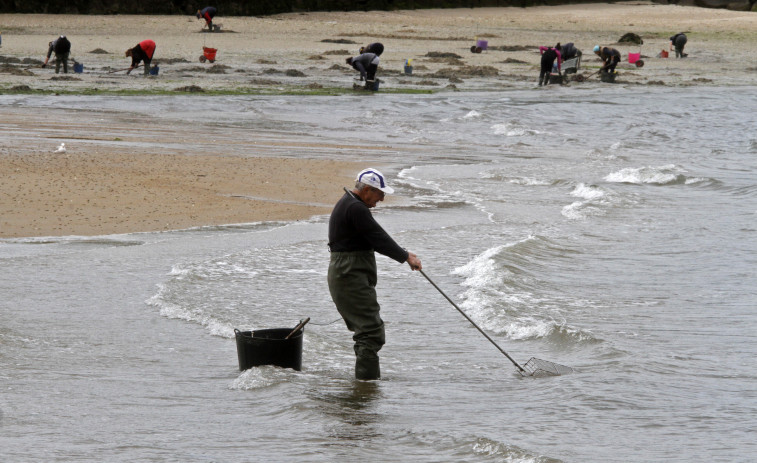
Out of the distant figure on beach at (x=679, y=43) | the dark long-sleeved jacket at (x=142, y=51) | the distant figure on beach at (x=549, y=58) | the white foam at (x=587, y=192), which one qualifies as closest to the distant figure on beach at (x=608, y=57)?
the distant figure on beach at (x=549, y=58)

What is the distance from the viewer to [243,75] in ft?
Result: 120

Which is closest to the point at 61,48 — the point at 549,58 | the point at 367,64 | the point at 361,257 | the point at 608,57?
the point at 367,64

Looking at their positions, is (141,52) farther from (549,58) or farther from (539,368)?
(539,368)

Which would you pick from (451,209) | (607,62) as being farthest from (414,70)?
(451,209)

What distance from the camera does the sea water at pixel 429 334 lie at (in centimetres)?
637

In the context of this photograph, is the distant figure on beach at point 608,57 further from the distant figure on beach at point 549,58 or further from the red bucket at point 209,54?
the red bucket at point 209,54

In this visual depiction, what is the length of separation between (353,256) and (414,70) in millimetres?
34950

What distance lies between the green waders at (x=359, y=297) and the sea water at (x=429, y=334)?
32 centimetres

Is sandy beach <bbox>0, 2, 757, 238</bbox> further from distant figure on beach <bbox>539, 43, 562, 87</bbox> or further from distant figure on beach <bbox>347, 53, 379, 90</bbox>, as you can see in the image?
distant figure on beach <bbox>539, 43, 562, 87</bbox>

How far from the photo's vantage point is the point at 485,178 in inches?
722

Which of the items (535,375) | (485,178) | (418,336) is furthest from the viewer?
(485,178)

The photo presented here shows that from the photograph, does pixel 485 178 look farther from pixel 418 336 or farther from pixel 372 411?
pixel 372 411

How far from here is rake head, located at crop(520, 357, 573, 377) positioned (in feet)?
25.7

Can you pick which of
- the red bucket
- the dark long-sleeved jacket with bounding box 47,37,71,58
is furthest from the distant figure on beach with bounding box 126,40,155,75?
the red bucket
